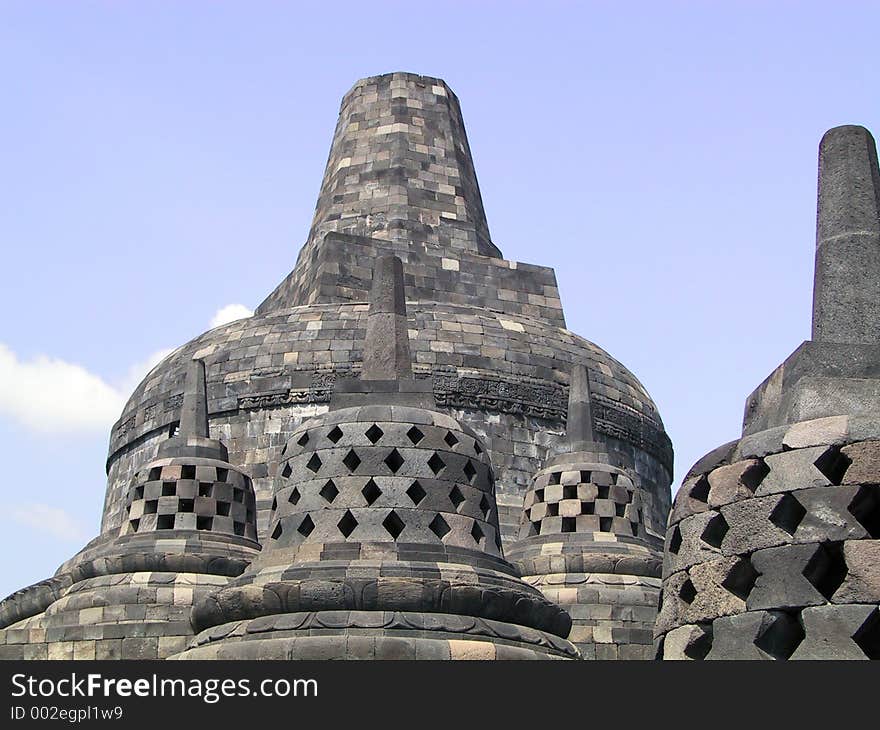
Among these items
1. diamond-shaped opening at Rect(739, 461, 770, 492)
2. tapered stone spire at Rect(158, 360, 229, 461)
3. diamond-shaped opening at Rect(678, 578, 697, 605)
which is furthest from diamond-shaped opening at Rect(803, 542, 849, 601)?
tapered stone spire at Rect(158, 360, 229, 461)

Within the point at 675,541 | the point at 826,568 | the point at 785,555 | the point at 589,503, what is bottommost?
the point at 826,568

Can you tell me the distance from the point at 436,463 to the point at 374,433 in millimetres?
731

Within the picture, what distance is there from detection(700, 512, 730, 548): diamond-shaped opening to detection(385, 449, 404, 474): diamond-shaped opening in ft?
20.9

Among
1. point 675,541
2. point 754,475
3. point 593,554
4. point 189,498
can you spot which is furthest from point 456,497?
point 189,498

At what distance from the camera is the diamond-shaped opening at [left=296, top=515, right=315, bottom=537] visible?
52.8 feet

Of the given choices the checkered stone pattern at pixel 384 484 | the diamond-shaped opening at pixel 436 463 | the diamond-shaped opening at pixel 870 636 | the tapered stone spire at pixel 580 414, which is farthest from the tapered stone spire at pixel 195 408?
the diamond-shaped opening at pixel 870 636

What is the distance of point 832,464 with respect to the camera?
970 cm

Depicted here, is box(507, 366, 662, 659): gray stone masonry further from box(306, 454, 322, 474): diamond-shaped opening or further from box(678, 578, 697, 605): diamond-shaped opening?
box(678, 578, 697, 605): diamond-shaped opening

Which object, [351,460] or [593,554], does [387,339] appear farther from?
[593,554]

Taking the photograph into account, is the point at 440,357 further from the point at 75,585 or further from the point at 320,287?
the point at 75,585
